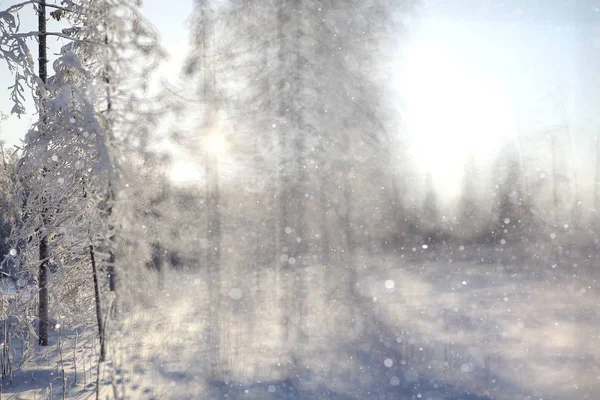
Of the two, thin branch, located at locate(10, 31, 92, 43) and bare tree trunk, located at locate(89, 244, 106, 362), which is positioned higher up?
thin branch, located at locate(10, 31, 92, 43)

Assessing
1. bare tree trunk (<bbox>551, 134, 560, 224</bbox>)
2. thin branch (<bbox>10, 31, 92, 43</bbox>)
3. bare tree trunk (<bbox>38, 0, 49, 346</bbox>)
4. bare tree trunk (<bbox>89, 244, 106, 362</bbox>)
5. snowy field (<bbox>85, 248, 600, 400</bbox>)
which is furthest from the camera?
bare tree trunk (<bbox>551, 134, 560, 224</bbox>)

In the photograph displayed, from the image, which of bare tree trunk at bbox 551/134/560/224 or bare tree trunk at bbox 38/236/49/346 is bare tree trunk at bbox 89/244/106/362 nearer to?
bare tree trunk at bbox 38/236/49/346

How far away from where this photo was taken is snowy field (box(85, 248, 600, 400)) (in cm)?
670

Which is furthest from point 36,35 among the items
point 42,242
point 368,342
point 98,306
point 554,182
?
point 554,182

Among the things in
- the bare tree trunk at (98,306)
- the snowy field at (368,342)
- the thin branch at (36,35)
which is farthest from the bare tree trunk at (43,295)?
the thin branch at (36,35)

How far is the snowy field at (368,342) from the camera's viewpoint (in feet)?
22.0

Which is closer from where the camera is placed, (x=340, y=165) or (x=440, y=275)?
(x=340, y=165)

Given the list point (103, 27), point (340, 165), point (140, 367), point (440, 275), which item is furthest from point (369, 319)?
point (103, 27)

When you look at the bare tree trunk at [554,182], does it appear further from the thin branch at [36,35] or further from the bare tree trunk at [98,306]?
the thin branch at [36,35]

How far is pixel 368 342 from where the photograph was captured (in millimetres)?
8875

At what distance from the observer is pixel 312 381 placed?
6.98 m

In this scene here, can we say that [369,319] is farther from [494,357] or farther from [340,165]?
[340,165]

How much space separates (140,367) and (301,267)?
7812 millimetres

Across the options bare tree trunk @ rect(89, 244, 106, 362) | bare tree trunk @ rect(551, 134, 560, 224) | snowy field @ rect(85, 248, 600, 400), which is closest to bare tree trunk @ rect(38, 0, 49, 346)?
bare tree trunk @ rect(89, 244, 106, 362)
